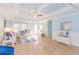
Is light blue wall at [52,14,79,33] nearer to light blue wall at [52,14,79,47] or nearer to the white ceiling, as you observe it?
light blue wall at [52,14,79,47]

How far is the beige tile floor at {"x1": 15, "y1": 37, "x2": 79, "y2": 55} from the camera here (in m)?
2.37

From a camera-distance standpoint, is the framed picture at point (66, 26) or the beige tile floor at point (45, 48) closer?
the beige tile floor at point (45, 48)

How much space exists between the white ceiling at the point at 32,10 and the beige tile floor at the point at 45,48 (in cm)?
54

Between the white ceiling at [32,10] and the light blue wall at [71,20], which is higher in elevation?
the white ceiling at [32,10]

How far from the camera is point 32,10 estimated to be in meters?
2.38

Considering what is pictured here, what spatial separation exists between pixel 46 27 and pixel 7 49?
94cm

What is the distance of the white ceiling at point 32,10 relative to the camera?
229cm

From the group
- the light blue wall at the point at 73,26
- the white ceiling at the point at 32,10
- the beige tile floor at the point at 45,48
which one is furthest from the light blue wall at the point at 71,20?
the beige tile floor at the point at 45,48

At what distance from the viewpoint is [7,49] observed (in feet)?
7.52

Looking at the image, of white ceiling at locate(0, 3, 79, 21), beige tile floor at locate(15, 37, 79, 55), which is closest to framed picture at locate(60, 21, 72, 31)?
white ceiling at locate(0, 3, 79, 21)

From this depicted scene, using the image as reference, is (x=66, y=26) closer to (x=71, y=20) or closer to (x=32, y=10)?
(x=71, y=20)

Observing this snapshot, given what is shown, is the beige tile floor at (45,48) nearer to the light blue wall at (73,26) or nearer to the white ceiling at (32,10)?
the light blue wall at (73,26)

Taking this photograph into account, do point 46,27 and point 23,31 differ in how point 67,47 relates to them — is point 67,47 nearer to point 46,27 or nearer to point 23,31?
point 46,27

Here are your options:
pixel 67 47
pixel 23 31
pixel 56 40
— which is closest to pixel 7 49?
pixel 23 31
